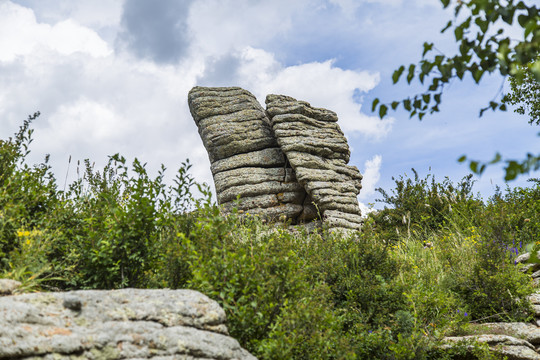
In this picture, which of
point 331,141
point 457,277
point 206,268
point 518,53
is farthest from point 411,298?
point 331,141

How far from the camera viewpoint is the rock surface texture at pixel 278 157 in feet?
45.7

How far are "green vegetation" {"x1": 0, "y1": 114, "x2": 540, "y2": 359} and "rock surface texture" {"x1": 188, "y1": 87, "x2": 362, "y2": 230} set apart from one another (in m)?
5.48

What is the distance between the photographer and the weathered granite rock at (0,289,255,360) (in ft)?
10.9

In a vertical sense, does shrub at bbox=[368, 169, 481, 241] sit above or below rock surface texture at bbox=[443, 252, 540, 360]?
above

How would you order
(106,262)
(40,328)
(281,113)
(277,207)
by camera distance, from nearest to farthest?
(40,328) < (106,262) < (277,207) < (281,113)

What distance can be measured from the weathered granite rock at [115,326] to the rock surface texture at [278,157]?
9.38 meters

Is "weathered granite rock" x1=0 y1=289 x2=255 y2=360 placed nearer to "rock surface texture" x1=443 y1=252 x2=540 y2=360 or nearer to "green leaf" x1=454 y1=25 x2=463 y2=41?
"green leaf" x1=454 y1=25 x2=463 y2=41

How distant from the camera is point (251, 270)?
4.64m

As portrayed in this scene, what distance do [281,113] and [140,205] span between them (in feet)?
33.3

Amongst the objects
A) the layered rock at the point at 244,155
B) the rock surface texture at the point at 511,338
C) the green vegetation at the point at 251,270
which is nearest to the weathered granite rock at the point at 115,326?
the green vegetation at the point at 251,270

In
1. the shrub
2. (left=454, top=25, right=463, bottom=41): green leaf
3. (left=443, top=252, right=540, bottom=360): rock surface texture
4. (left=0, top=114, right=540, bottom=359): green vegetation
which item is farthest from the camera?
the shrub

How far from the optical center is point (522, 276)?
828 centimetres

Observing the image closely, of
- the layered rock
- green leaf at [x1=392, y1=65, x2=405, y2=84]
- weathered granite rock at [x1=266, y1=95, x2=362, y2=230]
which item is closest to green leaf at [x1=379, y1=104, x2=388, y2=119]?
green leaf at [x1=392, y1=65, x2=405, y2=84]

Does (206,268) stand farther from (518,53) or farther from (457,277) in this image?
(457,277)
